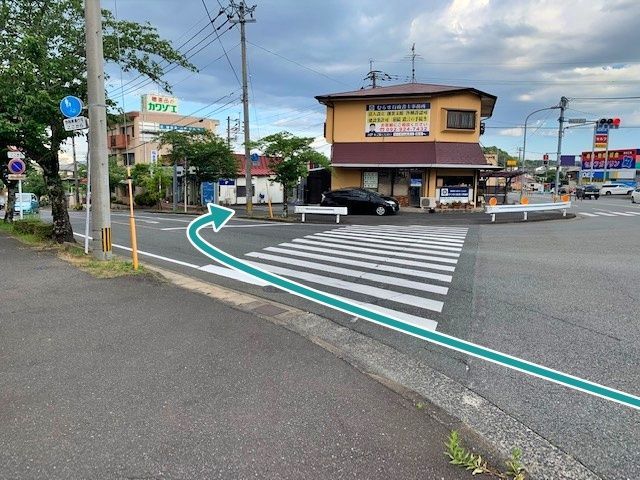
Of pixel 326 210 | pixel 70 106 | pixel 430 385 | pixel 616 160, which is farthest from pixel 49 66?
pixel 616 160

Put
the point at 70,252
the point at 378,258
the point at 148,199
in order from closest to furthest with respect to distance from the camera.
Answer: the point at 70,252
the point at 378,258
the point at 148,199

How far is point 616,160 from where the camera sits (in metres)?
75.1

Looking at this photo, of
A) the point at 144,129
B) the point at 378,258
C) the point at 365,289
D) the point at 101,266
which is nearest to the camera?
the point at 365,289

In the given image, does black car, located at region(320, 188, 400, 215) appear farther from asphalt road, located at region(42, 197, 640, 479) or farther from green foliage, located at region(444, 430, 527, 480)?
green foliage, located at region(444, 430, 527, 480)

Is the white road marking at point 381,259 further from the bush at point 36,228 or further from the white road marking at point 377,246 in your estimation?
the bush at point 36,228

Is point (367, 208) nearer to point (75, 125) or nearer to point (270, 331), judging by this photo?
point (75, 125)

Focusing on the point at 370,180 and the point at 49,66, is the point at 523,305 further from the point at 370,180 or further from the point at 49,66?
the point at 370,180

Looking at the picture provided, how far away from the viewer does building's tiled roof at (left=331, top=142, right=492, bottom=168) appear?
25594mm

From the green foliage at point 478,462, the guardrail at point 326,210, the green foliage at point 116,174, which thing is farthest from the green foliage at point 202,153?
the green foliage at point 478,462

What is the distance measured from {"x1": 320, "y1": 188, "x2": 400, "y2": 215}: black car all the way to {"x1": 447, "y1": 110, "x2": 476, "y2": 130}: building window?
6.05m

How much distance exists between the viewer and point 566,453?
2.91 m

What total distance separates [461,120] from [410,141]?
3.19m

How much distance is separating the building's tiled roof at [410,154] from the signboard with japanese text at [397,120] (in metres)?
0.70

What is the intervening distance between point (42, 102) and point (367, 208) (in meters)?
17.4
